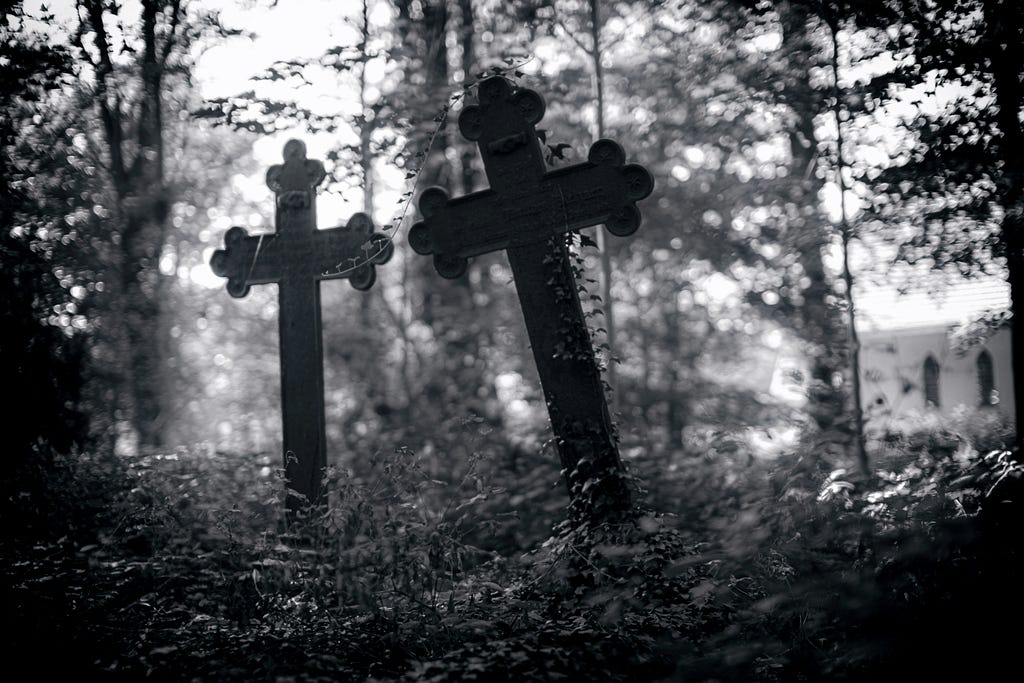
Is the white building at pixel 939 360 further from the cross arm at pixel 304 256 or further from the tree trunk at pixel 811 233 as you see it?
the cross arm at pixel 304 256

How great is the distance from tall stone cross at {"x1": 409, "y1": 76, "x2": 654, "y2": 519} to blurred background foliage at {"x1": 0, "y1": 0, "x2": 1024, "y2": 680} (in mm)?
251

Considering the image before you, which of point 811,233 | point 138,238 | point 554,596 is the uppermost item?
Answer: point 138,238

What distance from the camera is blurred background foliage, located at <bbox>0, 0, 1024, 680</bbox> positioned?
13.3 ft

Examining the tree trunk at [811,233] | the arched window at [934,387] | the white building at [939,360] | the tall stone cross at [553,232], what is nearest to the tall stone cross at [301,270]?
the tall stone cross at [553,232]

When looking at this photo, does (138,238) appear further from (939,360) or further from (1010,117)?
(939,360)

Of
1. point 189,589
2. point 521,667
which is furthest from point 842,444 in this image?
point 189,589

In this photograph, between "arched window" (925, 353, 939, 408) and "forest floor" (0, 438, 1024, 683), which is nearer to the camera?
"forest floor" (0, 438, 1024, 683)

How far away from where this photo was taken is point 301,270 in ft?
20.0

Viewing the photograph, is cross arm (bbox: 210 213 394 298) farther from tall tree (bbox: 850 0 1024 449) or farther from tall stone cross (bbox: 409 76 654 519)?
tall tree (bbox: 850 0 1024 449)

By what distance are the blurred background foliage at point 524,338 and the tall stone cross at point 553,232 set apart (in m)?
0.25

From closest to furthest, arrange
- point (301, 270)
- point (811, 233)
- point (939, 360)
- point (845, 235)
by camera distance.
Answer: point (301, 270) < point (845, 235) < point (811, 233) < point (939, 360)

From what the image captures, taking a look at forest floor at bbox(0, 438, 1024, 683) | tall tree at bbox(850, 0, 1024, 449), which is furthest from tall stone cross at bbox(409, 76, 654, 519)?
tall tree at bbox(850, 0, 1024, 449)

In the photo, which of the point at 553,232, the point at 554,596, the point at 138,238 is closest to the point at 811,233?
the point at 553,232

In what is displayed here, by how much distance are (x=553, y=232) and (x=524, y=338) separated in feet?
22.2
